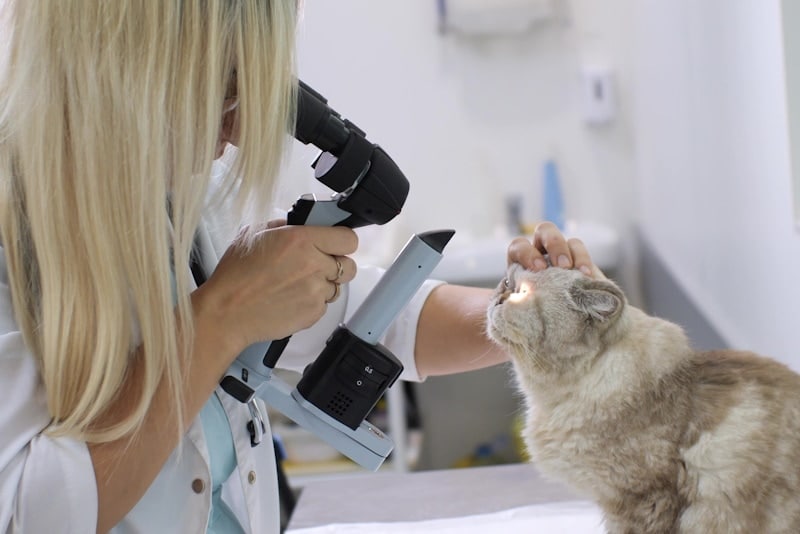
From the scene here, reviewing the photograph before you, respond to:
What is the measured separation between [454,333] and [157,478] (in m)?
0.36

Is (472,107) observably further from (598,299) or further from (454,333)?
(598,299)

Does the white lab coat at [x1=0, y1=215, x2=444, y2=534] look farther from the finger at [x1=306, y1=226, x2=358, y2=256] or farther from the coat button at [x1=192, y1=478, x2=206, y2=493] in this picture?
the finger at [x1=306, y1=226, x2=358, y2=256]

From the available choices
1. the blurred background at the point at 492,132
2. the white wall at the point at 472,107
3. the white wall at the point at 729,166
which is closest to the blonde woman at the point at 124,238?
the white wall at the point at 729,166

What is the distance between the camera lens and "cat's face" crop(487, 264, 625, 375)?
0.80 m

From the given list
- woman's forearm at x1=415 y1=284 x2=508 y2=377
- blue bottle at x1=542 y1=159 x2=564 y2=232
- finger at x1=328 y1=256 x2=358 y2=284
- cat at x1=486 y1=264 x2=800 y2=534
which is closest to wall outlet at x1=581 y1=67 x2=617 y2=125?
blue bottle at x1=542 y1=159 x2=564 y2=232

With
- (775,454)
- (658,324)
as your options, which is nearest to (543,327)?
(658,324)

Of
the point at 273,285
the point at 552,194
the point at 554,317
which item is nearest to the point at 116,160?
the point at 273,285

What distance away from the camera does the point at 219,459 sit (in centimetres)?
87

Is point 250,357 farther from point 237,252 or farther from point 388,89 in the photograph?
point 388,89

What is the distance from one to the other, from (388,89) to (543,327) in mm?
1742

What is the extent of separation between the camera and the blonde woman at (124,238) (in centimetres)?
67

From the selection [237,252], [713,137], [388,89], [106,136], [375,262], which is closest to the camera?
[106,136]

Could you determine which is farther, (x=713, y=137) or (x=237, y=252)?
(x=713, y=137)

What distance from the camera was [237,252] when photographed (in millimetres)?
781
